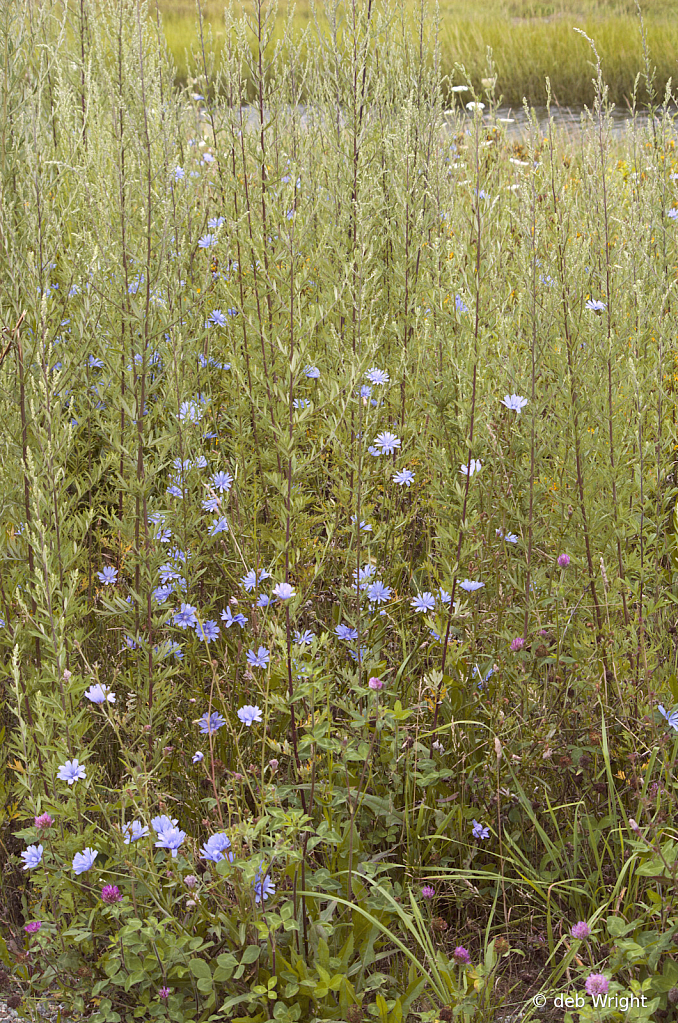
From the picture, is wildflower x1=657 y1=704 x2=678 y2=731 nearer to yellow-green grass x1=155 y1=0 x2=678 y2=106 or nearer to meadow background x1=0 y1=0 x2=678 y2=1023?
meadow background x1=0 y1=0 x2=678 y2=1023

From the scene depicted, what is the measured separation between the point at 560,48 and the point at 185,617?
12.7m

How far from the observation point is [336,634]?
2168mm

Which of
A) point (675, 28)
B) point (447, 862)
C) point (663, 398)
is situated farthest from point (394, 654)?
point (675, 28)

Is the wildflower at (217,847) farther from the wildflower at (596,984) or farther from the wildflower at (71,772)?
the wildflower at (596,984)

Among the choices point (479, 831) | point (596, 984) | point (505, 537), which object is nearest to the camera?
point (596, 984)

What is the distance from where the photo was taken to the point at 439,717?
204 cm

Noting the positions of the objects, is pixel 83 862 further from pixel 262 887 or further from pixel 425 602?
pixel 425 602

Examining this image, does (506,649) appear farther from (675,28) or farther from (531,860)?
(675,28)

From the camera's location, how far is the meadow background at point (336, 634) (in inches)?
63.6

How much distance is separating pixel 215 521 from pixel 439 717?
33.7 inches

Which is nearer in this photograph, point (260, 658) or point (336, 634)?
point (260, 658)

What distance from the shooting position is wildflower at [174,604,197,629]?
2119 millimetres

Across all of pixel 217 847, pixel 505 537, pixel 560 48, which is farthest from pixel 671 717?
pixel 560 48

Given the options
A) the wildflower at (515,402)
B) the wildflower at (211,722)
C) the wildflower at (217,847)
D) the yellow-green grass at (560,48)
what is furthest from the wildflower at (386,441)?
the yellow-green grass at (560,48)
